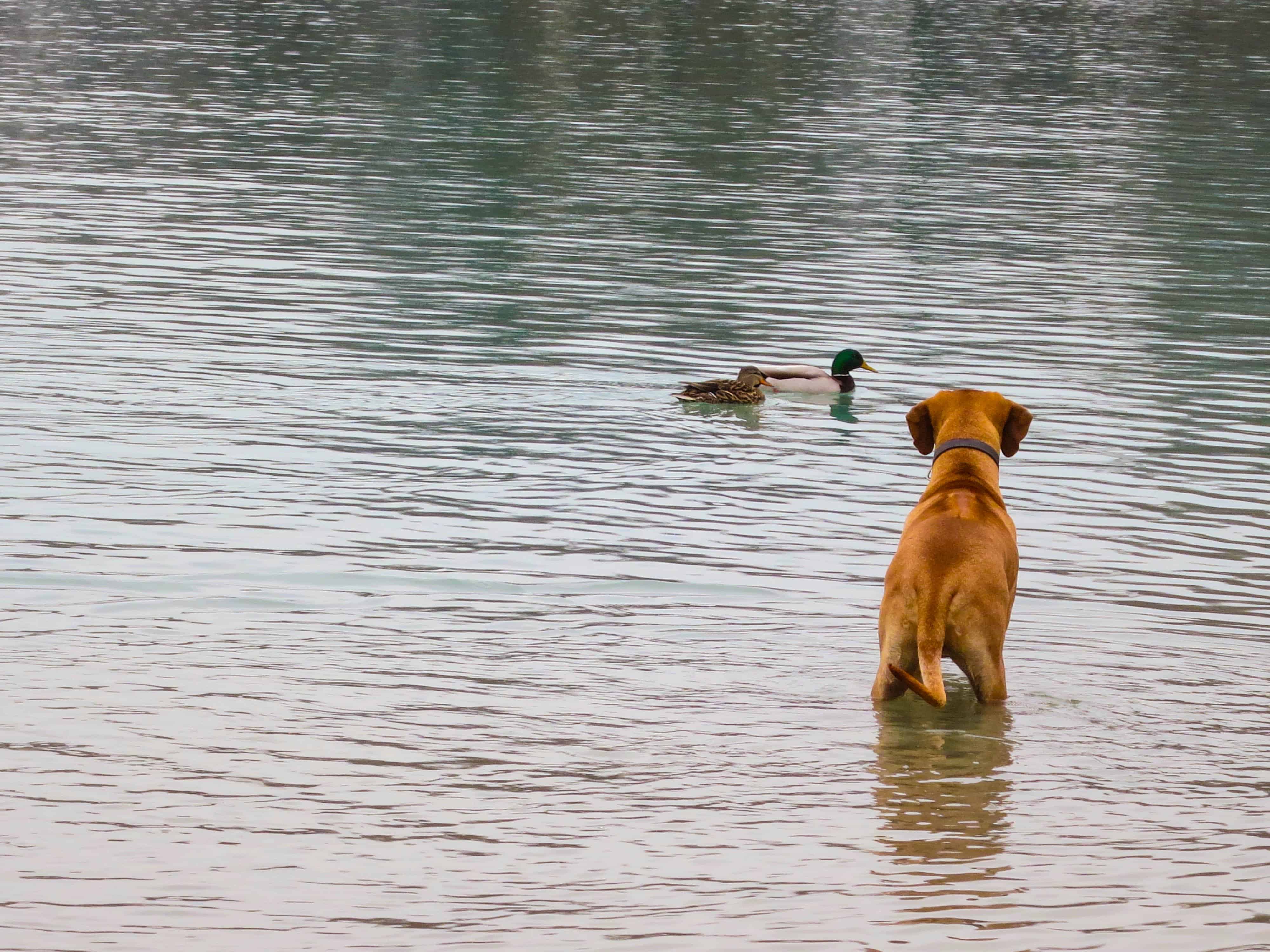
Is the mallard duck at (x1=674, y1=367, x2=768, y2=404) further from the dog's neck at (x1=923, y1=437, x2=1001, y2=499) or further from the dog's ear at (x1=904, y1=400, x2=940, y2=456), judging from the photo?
the dog's neck at (x1=923, y1=437, x2=1001, y2=499)

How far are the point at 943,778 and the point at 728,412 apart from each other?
9.64m

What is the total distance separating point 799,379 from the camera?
1889cm

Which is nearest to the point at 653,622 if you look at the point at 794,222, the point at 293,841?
the point at 293,841

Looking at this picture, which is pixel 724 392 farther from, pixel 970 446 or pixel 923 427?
pixel 970 446

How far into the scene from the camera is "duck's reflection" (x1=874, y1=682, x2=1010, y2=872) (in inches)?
312

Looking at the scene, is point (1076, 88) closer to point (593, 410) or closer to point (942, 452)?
point (593, 410)

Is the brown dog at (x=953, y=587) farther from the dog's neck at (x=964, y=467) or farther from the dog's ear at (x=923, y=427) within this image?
the dog's ear at (x=923, y=427)

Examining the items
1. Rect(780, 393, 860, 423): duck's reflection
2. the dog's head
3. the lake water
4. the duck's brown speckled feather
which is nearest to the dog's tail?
the lake water

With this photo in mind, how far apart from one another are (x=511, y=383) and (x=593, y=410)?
3.78 feet

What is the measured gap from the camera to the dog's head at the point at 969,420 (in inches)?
393

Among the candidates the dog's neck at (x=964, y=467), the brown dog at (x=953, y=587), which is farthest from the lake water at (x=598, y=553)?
the dog's neck at (x=964, y=467)

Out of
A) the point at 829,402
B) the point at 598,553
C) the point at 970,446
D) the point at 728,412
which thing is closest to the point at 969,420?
the point at 970,446

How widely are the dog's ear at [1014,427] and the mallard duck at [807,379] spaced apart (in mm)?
8713

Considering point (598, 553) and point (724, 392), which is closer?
point (598, 553)
